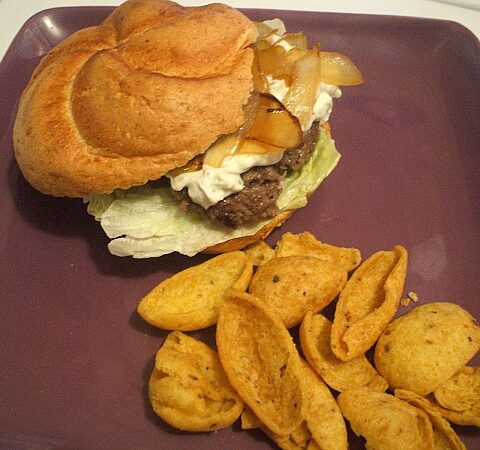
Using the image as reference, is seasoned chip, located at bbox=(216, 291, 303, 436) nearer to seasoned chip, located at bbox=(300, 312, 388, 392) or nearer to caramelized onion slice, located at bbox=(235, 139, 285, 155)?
seasoned chip, located at bbox=(300, 312, 388, 392)

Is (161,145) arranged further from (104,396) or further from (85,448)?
(85,448)

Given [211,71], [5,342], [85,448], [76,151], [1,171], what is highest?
[211,71]

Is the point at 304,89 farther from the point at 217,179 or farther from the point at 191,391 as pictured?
the point at 191,391

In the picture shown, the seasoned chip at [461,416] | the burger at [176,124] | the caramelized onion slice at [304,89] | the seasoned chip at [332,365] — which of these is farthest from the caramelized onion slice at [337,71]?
the seasoned chip at [461,416]

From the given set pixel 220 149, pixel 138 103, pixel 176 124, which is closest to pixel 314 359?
pixel 220 149

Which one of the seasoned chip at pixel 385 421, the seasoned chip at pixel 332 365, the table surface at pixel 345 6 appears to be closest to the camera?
the seasoned chip at pixel 385 421

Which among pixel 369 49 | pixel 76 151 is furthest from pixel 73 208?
pixel 369 49

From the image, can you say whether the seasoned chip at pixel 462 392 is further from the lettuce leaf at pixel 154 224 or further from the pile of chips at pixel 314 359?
the lettuce leaf at pixel 154 224
